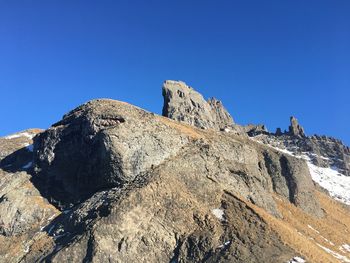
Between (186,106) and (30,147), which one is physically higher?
(186,106)

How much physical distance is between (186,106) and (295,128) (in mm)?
54737

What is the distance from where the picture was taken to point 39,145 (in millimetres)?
65875

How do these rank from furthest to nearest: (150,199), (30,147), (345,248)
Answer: (30,147), (345,248), (150,199)

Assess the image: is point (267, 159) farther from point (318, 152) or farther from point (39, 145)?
point (318, 152)

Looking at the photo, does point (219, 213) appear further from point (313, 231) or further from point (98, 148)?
point (313, 231)

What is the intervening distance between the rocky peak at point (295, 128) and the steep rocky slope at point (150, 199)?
71.5m

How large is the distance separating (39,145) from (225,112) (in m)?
67.3

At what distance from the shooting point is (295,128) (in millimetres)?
144500

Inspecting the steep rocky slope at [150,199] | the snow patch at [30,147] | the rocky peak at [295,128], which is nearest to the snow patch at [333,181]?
the rocky peak at [295,128]

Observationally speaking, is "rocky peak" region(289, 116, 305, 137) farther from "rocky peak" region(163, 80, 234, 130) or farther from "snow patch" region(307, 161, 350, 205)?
"rocky peak" region(163, 80, 234, 130)

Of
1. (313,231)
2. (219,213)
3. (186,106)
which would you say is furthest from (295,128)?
(219,213)

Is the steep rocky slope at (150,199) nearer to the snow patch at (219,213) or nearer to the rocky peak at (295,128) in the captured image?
the snow patch at (219,213)

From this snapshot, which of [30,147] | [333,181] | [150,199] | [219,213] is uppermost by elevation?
[333,181]

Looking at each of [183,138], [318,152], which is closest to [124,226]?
[183,138]
